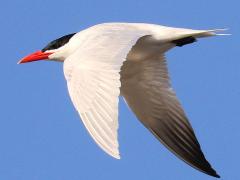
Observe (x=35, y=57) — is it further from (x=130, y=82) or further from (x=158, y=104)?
(x=158, y=104)

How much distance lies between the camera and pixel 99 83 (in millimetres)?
8266

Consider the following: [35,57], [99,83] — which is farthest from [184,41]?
[99,83]

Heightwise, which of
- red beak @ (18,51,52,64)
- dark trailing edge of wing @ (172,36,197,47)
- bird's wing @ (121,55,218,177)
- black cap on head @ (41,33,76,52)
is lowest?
bird's wing @ (121,55,218,177)

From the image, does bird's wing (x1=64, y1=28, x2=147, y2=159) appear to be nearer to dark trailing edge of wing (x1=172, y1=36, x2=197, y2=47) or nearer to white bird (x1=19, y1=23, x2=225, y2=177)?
white bird (x1=19, y1=23, x2=225, y2=177)

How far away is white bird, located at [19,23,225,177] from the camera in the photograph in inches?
314

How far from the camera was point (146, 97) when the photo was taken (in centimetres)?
1131

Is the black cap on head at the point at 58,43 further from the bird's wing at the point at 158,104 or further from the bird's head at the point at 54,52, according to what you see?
the bird's wing at the point at 158,104

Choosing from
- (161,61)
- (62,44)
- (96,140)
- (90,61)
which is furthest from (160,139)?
(96,140)

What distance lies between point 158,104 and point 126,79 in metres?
0.50

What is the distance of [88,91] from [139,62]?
9.11 feet

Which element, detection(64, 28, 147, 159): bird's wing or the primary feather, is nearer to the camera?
detection(64, 28, 147, 159): bird's wing

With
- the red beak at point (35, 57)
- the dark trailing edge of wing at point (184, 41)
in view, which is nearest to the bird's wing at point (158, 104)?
the dark trailing edge of wing at point (184, 41)

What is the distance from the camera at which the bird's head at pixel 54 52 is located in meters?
10.7

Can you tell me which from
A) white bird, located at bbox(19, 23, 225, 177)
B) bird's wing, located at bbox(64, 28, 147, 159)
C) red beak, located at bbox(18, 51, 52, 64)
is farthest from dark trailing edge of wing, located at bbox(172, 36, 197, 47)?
red beak, located at bbox(18, 51, 52, 64)
